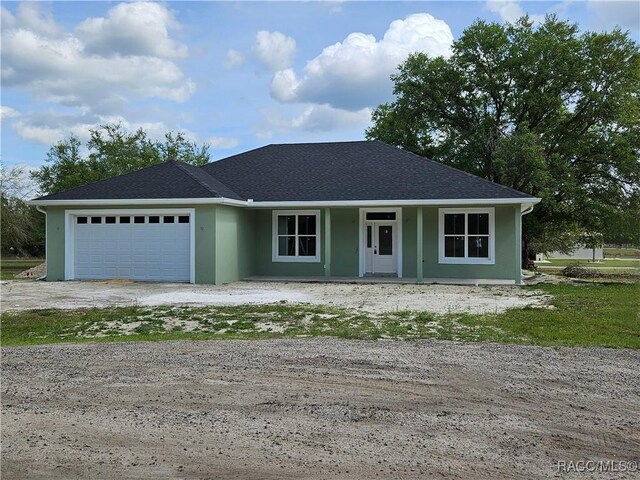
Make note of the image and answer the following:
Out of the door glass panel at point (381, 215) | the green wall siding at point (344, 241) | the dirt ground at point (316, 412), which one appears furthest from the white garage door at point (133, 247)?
the dirt ground at point (316, 412)

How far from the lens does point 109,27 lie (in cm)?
1580

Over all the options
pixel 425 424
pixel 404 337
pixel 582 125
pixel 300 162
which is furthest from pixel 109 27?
pixel 582 125

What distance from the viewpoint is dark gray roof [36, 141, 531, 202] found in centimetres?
1750

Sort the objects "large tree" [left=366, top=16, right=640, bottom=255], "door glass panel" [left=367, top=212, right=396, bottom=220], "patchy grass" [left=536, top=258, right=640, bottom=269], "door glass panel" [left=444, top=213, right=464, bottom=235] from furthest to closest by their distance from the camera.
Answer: "patchy grass" [left=536, top=258, right=640, bottom=269], "large tree" [left=366, top=16, right=640, bottom=255], "door glass panel" [left=367, top=212, right=396, bottom=220], "door glass panel" [left=444, top=213, right=464, bottom=235]

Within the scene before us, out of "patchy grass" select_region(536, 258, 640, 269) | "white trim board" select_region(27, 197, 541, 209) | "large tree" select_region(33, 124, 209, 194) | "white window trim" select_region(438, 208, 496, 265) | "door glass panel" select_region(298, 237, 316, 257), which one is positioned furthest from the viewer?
"large tree" select_region(33, 124, 209, 194)

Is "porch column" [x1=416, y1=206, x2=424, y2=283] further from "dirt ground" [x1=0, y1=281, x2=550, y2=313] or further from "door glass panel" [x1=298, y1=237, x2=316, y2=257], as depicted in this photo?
"door glass panel" [x1=298, y1=237, x2=316, y2=257]

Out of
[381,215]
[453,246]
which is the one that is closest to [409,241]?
[381,215]

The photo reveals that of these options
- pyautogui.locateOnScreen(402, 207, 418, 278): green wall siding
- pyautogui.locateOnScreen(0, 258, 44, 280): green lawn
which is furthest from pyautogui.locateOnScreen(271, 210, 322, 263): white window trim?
pyautogui.locateOnScreen(0, 258, 44, 280): green lawn

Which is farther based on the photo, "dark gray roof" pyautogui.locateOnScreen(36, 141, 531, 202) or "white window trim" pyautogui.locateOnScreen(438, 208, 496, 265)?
"white window trim" pyautogui.locateOnScreen(438, 208, 496, 265)

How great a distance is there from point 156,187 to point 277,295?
6170 millimetres

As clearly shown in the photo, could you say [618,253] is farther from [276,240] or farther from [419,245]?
[276,240]

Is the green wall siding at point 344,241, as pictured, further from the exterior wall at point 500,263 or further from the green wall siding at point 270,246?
the exterior wall at point 500,263

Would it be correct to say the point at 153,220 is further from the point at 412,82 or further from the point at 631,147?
the point at 631,147

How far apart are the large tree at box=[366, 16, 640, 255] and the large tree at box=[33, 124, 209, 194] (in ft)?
66.3
